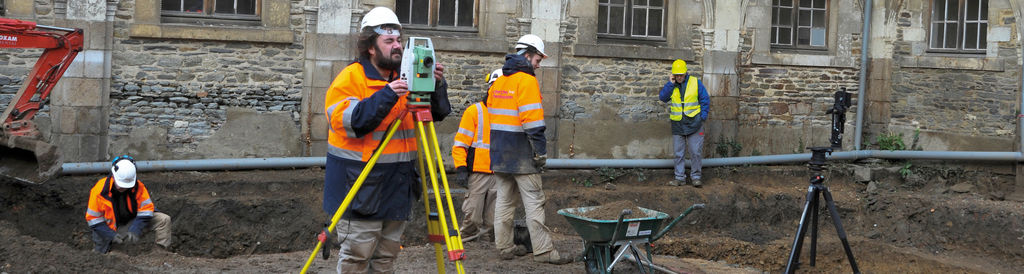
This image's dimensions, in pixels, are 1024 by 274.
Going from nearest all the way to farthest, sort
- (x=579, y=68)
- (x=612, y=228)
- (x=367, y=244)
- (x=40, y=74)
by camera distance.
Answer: (x=367, y=244) → (x=612, y=228) → (x=40, y=74) → (x=579, y=68)

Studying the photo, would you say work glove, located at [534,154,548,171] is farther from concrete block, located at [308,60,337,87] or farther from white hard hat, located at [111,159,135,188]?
concrete block, located at [308,60,337,87]

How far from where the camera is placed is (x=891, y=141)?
14.3m

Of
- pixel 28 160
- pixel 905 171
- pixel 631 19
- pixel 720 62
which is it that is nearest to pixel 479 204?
pixel 28 160

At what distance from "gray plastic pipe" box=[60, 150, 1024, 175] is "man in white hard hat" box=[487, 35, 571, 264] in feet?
13.1

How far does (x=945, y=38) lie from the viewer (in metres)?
14.2

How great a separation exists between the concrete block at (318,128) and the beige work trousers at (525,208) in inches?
181

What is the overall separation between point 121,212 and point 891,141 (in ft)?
34.3

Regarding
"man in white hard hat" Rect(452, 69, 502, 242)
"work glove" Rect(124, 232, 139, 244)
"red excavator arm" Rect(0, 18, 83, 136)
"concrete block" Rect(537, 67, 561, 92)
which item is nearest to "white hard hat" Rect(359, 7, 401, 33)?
"man in white hard hat" Rect(452, 69, 502, 242)

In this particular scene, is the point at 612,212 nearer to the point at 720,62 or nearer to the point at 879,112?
the point at 720,62

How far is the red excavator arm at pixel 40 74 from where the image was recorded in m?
10.1

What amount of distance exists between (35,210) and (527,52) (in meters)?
5.84

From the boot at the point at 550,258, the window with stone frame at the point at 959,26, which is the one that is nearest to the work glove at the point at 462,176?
the boot at the point at 550,258

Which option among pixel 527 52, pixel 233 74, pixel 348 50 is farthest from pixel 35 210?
pixel 527 52

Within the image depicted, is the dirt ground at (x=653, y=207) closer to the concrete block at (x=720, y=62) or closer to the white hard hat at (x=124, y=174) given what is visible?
the white hard hat at (x=124, y=174)
